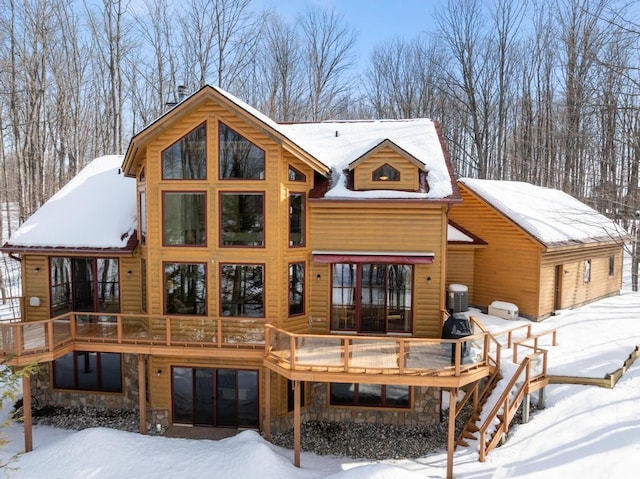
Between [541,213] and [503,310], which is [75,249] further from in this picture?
[541,213]

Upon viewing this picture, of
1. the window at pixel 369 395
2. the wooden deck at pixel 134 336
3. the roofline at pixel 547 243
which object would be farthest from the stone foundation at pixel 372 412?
the roofline at pixel 547 243

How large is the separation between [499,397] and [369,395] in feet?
11.5

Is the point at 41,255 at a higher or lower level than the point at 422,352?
higher

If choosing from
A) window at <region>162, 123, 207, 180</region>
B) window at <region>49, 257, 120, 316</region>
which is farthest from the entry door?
window at <region>49, 257, 120, 316</region>

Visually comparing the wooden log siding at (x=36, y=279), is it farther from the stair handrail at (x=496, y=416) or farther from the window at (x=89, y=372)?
the stair handrail at (x=496, y=416)

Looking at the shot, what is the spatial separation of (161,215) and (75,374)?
6.21 m

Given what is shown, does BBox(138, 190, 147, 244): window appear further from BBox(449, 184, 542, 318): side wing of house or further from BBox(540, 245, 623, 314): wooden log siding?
BBox(540, 245, 623, 314): wooden log siding

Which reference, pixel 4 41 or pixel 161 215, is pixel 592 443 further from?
pixel 4 41

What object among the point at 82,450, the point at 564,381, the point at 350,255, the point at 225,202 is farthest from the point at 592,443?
the point at 82,450

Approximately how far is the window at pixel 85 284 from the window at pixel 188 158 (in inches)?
150

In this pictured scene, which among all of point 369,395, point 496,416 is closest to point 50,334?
point 369,395

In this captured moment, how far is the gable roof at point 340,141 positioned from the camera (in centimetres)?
1021

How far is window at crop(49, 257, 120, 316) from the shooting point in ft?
40.4

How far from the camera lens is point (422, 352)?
9.19m
